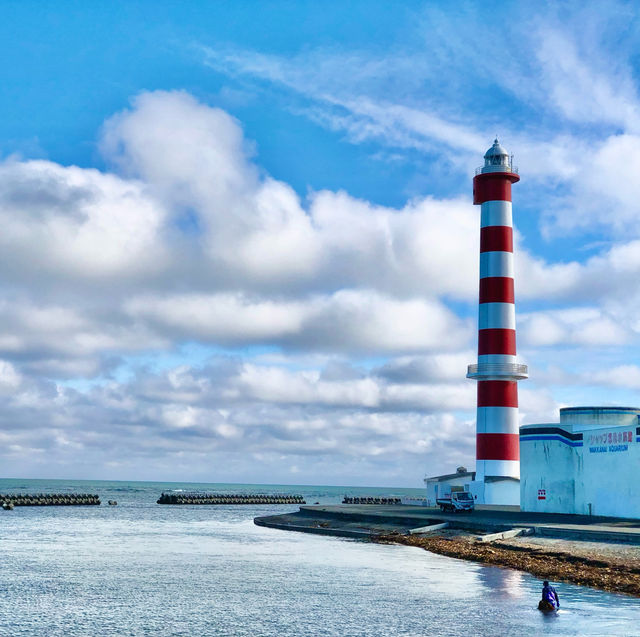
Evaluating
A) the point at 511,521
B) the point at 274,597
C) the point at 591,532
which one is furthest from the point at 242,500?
the point at 274,597

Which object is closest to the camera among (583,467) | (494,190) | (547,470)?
(583,467)

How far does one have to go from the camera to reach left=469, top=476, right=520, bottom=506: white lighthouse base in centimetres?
6329

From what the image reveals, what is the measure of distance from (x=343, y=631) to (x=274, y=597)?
6693mm

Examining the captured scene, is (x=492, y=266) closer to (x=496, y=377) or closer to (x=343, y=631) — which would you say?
(x=496, y=377)

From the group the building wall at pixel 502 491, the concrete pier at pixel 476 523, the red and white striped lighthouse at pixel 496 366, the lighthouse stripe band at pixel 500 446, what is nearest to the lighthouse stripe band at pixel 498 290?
the red and white striped lighthouse at pixel 496 366

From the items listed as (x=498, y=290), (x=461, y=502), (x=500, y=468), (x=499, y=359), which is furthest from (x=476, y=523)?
(x=498, y=290)

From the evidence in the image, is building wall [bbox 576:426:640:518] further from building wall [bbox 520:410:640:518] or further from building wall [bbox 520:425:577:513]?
building wall [bbox 520:425:577:513]

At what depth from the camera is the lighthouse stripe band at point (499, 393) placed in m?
62.6

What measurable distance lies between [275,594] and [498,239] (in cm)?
3881

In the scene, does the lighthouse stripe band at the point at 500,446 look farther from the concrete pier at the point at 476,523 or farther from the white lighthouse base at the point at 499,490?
the concrete pier at the point at 476,523

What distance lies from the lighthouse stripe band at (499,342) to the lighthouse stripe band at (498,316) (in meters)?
0.39

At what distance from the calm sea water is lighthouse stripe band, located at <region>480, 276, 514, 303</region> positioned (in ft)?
70.6

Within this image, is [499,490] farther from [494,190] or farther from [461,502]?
[494,190]

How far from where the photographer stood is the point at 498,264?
63.5 metres
